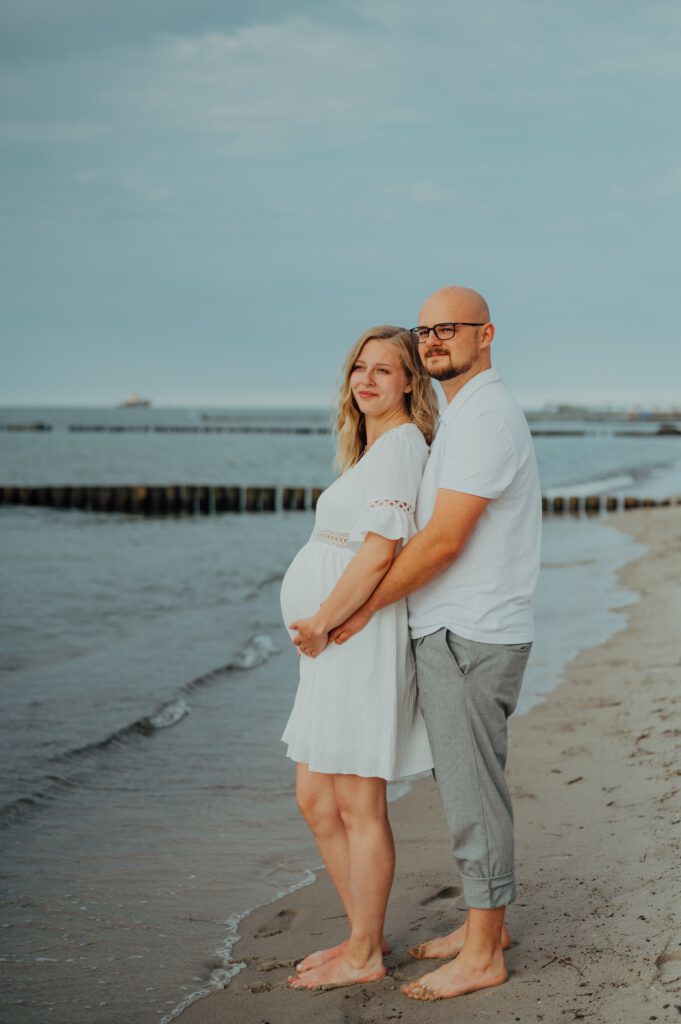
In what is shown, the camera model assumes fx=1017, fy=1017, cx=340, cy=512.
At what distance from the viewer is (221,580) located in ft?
55.4

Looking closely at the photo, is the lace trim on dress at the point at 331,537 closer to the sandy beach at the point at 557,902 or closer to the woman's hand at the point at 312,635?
the woman's hand at the point at 312,635

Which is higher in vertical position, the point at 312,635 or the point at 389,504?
the point at 389,504

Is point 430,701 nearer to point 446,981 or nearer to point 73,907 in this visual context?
point 446,981

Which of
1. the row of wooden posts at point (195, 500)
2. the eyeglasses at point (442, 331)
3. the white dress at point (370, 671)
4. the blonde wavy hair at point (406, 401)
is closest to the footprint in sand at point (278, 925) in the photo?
the white dress at point (370, 671)

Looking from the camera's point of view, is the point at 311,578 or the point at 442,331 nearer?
the point at 442,331

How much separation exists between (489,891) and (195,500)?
2939cm

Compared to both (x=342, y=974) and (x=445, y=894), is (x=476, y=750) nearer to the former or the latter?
(x=342, y=974)

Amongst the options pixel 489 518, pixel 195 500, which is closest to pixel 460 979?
pixel 489 518

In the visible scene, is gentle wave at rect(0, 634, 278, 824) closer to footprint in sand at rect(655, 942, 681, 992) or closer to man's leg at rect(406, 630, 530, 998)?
man's leg at rect(406, 630, 530, 998)

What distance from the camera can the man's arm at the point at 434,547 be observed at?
301cm

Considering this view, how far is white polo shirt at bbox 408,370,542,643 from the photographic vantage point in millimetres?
3016

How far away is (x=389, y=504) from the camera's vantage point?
3176 mm

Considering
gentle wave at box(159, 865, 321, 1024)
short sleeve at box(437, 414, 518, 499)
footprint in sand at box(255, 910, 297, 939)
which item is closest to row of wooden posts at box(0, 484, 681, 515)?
gentle wave at box(159, 865, 321, 1024)

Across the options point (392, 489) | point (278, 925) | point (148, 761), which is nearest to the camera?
point (392, 489)
